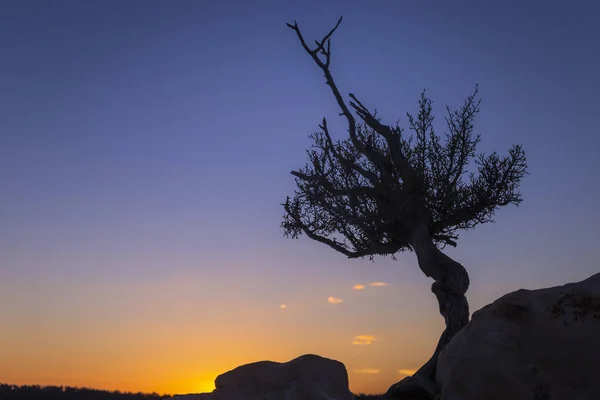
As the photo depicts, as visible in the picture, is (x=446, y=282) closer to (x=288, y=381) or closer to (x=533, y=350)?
(x=533, y=350)

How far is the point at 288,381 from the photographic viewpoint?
24.5ft

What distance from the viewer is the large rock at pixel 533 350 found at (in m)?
6.57

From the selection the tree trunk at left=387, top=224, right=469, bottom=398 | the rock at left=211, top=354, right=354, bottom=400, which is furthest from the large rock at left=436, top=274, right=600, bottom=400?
the tree trunk at left=387, top=224, right=469, bottom=398

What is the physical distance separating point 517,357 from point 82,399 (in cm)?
1760

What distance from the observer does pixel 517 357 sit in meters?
6.84

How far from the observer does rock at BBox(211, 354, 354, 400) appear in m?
7.29

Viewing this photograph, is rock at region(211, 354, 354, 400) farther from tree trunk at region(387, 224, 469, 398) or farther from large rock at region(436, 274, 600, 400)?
tree trunk at region(387, 224, 469, 398)

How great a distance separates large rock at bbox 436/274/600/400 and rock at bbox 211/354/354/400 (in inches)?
55.2

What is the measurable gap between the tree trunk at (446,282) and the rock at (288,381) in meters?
8.88

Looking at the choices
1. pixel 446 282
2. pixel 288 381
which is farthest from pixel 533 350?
pixel 446 282

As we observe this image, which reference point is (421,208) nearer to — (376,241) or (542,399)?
(376,241)

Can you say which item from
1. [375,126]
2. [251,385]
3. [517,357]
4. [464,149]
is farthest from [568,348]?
[464,149]

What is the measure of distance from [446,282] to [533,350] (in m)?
9.84

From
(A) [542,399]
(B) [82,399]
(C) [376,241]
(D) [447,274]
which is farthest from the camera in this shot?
(B) [82,399]
